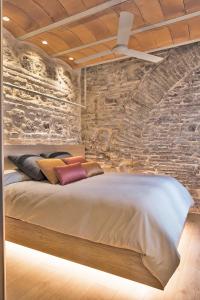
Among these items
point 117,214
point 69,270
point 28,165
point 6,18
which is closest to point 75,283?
point 69,270

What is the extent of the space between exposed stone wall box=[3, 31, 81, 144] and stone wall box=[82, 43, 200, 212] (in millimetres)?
549

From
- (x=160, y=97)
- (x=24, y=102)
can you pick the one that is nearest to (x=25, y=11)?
(x=24, y=102)

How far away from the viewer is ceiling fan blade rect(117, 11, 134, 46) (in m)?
2.29

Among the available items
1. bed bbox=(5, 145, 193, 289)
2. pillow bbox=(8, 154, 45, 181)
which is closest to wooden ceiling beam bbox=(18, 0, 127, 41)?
pillow bbox=(8, 154, 45, 181)

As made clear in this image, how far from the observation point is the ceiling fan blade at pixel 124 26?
2.29 metres

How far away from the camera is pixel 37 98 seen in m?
3.70

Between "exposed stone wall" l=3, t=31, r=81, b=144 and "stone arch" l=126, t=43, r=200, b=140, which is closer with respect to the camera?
"exposed stone wall" l=3, t=31, r=81, b=144

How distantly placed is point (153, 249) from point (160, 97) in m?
3.04

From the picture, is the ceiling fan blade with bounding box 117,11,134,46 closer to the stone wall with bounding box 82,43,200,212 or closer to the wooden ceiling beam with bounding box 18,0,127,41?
the wooden ceiling beam with bounding box 18,0,127,41

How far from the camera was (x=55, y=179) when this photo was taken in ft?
8.81

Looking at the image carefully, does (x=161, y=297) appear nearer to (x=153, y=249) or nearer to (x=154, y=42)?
(x=153, y=249)

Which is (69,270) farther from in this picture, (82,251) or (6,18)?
(6,18)

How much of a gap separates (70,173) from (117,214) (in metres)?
1.15

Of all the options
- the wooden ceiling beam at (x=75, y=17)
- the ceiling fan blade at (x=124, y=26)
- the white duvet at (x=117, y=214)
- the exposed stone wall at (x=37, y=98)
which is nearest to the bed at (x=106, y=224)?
the white duvet at (x=117, y=214)
